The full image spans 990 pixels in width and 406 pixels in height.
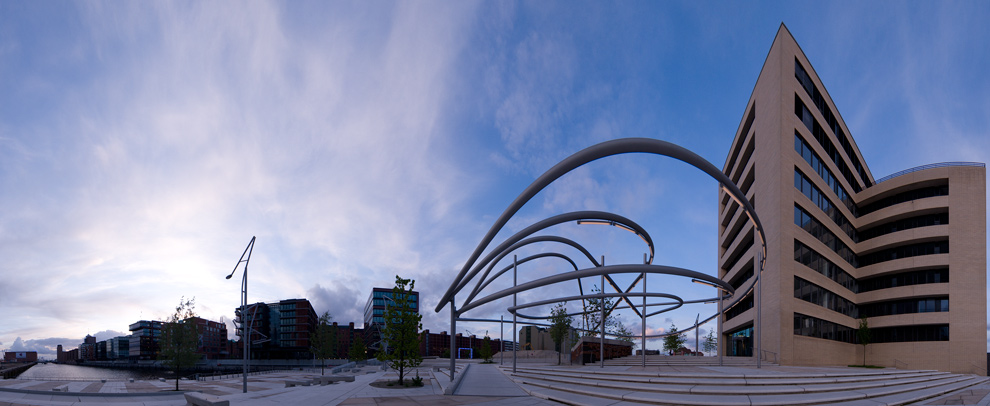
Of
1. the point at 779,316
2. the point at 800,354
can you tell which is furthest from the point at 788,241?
the point at 800,354

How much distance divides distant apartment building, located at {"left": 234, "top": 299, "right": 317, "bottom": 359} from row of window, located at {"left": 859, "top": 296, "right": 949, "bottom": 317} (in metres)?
125

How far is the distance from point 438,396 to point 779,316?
33181 mm

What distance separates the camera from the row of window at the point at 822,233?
43.4 m

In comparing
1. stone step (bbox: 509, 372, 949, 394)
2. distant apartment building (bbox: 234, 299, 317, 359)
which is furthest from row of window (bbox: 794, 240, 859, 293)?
distant apartment building (bbox: 234, 299, 317, 359)

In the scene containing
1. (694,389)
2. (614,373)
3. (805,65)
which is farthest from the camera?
(805,65)

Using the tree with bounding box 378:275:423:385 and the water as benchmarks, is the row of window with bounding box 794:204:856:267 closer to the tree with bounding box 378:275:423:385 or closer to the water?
the tree with bounding box 378:275:423:385

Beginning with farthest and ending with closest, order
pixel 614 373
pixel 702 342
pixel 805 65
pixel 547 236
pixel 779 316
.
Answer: pixel 702 342 < pixel 805 65 < pixel 779 316 < pixel 547 236 < pixel 614 373

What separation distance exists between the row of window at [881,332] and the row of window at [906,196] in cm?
1458

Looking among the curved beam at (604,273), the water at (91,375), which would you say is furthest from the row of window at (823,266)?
the water at (91,375)

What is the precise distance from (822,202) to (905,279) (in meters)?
15.7

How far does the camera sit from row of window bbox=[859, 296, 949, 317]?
50.4 metres

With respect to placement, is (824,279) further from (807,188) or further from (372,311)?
(372,311)

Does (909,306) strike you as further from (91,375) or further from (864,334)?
(91,375)

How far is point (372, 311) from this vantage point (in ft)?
434
